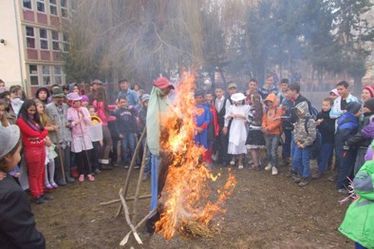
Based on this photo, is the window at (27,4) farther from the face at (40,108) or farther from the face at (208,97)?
the face at (208,97)

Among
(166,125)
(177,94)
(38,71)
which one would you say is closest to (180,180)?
(166,125)

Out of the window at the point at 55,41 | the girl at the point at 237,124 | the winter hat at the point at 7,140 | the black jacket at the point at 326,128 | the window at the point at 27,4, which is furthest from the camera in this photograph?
the window at the point at 55,41

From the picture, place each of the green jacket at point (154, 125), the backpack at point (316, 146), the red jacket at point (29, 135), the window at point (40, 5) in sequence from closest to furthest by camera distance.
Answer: the green jacket at point (154, 125) → the red jacket at point (29, 135) → the backpack at point (316, 146) → the window at point (40, 5)

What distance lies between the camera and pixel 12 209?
185 cm

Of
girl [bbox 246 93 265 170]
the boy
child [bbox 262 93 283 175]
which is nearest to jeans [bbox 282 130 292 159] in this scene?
child [bbox 262 93 283 175]

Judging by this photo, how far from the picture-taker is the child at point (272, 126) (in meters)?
7.11

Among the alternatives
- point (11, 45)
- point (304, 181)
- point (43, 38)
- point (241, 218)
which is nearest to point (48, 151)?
point (241, 218)

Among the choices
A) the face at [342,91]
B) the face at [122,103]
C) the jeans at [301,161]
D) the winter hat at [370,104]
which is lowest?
the jeans at [301,161]

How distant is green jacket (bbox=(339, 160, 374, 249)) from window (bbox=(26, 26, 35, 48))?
28.6 m

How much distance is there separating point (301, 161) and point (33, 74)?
26.2m

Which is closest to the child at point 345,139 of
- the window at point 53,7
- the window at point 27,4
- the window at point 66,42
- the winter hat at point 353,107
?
the winter hat at point 353,107

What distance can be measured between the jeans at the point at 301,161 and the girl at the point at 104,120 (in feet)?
13.5

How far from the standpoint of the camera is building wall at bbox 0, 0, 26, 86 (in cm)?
2580

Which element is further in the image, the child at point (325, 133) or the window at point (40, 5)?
the window at point (40, 5)
